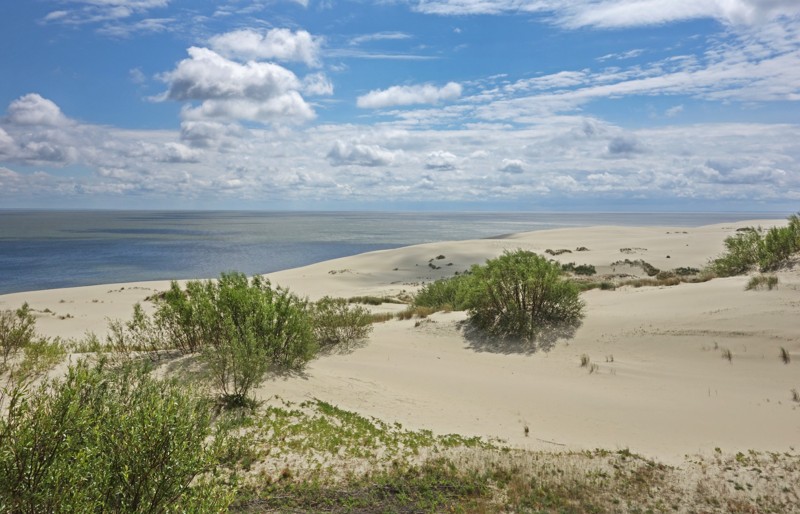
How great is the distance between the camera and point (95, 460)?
13.8 ft

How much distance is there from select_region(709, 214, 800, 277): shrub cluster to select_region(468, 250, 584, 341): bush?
360 inches

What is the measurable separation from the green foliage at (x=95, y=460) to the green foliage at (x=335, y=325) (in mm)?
11674

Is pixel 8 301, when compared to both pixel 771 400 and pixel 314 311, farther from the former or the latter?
pixel 771 400

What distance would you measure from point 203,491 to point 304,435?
15.2 ft

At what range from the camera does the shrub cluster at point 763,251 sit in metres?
20.0

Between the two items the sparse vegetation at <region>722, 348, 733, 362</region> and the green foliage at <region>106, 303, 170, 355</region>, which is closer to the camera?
the green foliage at <region>106, 303, 170, 355</region>

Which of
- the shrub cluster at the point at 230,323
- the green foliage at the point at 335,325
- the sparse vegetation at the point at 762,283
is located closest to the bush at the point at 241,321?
the shrub cluster at the point at 230,323

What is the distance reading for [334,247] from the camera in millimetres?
84625

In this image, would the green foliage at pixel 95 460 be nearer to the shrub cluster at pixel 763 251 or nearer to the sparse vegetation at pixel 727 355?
the sparse vegetation at pixel 727 355

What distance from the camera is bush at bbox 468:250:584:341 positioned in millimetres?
16703

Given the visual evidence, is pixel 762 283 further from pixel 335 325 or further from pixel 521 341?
pixel 335 325

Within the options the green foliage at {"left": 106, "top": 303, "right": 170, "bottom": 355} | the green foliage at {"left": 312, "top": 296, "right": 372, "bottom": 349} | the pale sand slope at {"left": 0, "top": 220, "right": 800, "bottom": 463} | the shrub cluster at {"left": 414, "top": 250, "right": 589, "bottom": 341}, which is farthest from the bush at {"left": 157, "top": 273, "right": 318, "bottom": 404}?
the shrub cluster at {"left": 414, "top": 250, "right": 589, "bottom": 341}

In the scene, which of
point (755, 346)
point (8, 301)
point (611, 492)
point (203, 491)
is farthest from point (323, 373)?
point (8, 301)

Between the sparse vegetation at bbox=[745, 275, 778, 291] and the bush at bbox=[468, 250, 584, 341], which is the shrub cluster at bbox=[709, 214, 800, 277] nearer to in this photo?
the sparse vegetation at bbox=[745, 275, 778, 291]
